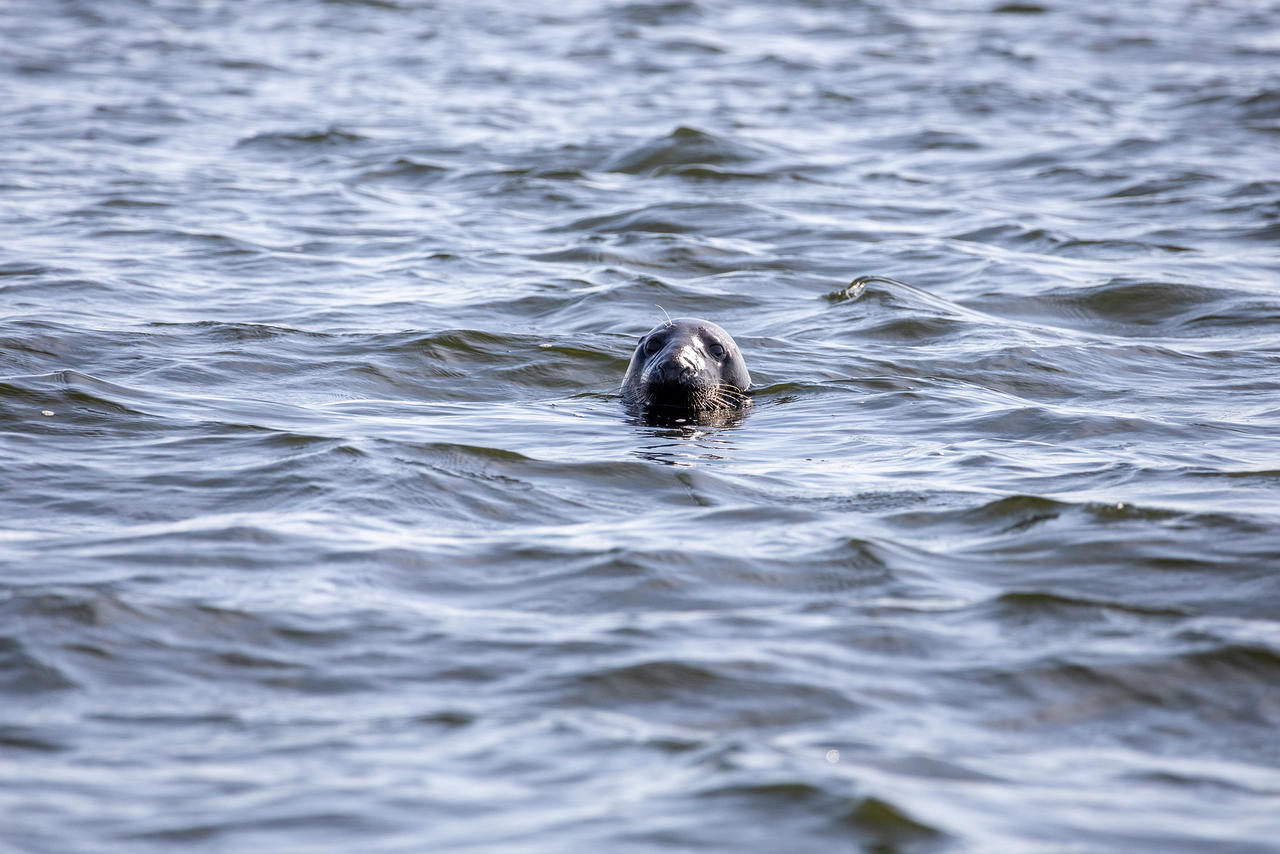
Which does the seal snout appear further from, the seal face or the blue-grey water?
the blue-grey water

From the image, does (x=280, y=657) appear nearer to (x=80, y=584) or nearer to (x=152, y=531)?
(x=80, y=584)

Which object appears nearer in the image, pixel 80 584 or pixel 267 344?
pixel 80 584

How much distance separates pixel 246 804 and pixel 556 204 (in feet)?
35.4

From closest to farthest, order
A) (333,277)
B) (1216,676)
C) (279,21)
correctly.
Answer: (1216,676) → (333,277) → (279,21)

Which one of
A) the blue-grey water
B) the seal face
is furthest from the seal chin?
the blue-grey water

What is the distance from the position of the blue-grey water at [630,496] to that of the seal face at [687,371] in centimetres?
20

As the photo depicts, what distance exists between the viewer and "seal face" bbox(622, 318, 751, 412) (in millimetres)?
8188

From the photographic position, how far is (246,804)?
156 inches

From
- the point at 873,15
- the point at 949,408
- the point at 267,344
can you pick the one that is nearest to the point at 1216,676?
the point at 949,408

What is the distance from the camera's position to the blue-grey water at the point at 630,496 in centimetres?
412

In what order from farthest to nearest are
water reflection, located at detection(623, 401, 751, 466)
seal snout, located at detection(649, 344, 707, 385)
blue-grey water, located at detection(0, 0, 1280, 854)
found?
seal snout, located at detection(649, 344, 707, 385) < water reflection, located at detection(623, 401, 751, 466) < blue-grey water, located at detection(0, 0, 1280, 854)

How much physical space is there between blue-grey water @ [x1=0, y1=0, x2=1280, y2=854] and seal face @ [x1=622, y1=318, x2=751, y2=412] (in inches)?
8.0

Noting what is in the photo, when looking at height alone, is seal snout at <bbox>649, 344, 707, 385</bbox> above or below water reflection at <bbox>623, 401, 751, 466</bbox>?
above

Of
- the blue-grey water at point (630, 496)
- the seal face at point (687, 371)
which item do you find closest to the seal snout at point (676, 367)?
the seal face at point (687, 371)
